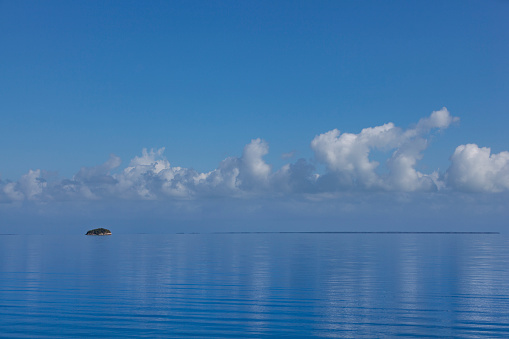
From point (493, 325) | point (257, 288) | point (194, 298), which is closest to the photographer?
point (493, 325)

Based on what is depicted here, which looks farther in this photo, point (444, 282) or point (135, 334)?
point (444, 282)

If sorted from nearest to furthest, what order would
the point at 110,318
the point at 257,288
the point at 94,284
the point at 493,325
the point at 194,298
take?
the point at 493,325 → the point at 110,318 → the point at 194,298 → the point at 257,288 → the point at 94,284

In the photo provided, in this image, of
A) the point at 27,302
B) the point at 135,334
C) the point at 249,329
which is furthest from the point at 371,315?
the point at 27,302

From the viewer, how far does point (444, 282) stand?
53906 mm

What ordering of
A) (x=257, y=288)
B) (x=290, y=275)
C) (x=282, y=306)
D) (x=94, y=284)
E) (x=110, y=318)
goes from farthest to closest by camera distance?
1. (x=290, y=275)
2. (x=94, y=284)
3. (x=257, y=288)
4. (x=282, y=306)
5. (x=110, y=318)

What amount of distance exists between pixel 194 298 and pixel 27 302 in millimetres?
15851

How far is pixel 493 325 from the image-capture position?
31.8 metres

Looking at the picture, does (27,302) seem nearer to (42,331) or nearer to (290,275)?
(42,331)

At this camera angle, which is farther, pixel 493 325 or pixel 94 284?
pixel 94 284

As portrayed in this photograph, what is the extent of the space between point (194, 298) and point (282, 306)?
9516 mm

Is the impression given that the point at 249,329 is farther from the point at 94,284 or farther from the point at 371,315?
the point at 94,284

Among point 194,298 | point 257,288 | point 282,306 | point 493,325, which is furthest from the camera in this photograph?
point 257,288

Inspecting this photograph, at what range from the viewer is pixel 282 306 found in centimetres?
3900

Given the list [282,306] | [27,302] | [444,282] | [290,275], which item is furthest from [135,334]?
[444,282]
